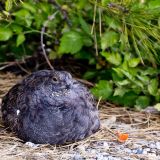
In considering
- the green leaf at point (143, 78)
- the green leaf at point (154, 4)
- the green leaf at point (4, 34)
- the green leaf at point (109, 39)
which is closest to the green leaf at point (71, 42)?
the green leaf at point (109, 39)

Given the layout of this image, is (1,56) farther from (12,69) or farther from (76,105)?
(76,105)

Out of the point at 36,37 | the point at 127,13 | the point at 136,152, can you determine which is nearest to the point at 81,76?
the point at 36,37

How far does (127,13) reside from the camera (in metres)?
2.96

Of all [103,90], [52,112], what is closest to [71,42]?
[103,90]

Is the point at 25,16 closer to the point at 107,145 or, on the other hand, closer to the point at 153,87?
the point at 153,87

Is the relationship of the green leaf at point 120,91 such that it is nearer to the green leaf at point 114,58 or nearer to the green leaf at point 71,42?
the green leaf at point 114,58

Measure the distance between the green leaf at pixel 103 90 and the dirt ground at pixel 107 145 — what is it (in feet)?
0.44

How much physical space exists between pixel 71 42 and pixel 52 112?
824 mm

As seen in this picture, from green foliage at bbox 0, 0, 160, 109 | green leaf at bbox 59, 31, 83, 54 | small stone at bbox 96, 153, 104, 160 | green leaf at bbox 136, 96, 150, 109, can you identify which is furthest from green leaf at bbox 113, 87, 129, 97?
small stone at bbox 96, 153, 104, 160

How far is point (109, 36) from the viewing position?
3.20 m

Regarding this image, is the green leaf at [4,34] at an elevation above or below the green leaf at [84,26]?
below

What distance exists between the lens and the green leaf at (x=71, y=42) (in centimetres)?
334

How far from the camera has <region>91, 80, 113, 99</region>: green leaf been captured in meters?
3.23

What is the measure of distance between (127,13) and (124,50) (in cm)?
40
